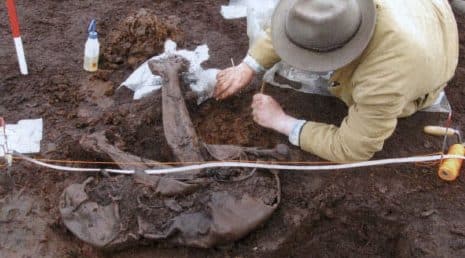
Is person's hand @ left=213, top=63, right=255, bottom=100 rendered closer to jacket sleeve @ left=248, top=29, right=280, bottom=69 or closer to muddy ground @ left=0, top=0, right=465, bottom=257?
jacket sleeve @ left=248, top=29, right=280, bottom=69

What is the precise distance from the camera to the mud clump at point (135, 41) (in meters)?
3.77

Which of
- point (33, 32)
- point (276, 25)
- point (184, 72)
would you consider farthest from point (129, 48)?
point (276, 25)

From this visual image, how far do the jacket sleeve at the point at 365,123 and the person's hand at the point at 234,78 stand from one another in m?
0.52

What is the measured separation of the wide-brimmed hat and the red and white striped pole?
185 centimetres

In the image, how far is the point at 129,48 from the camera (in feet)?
12.4

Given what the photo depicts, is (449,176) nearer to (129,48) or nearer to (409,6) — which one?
(409,6)

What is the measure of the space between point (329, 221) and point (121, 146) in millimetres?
1303

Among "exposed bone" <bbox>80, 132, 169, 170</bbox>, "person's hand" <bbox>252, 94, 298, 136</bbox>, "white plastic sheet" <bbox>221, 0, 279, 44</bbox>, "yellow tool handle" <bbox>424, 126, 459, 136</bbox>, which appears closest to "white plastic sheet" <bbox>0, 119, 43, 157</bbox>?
"exposed bone" <bbox>80, 132, 169, 170</bbox>

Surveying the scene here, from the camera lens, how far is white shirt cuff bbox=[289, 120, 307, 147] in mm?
2910

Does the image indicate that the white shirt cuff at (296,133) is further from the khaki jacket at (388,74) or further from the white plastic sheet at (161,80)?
the white plastic sheet at (161,80)

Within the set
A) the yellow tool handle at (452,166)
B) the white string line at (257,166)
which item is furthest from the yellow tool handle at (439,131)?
the white string line at (257,166)

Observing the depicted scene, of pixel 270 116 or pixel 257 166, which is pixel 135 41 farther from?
pixel 257 166

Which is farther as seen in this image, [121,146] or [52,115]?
[52,115]

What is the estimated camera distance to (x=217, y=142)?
10.6 feet
